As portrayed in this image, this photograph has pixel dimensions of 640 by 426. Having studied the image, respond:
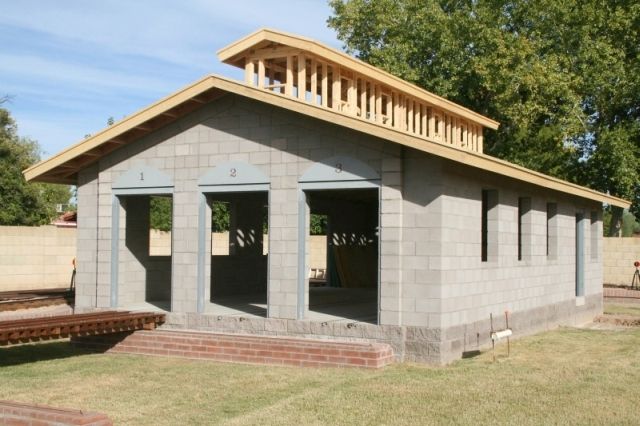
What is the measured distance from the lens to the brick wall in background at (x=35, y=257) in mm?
27469

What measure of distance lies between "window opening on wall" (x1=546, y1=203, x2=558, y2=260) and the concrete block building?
0.12 feet

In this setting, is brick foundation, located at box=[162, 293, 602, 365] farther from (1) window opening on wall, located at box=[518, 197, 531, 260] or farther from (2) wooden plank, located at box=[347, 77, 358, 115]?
(2) wooden plank, located at box=[347, 77, 358, 115]

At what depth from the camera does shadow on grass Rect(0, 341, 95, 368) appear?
1494 centimetres

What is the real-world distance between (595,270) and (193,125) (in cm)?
1380

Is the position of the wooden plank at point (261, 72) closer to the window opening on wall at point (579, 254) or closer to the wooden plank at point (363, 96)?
the wooden plank at point (363, 96)

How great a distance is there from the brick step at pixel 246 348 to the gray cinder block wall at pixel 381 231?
0.59 metres

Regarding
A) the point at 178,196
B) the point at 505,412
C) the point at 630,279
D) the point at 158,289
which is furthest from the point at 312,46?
the point at 630,279

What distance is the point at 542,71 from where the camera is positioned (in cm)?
3503

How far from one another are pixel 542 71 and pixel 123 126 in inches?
930

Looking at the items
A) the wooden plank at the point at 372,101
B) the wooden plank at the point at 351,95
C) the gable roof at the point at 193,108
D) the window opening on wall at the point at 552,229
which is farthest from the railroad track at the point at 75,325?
the window opening on wall at the point at 552,229

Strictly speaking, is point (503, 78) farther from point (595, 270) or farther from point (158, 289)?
point (158, 289)

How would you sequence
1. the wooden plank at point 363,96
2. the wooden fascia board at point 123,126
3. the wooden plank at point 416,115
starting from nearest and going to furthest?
the wooden fascia board at point 123,126
the wooden plank at point 363,96
the wooden plank at point 416,115

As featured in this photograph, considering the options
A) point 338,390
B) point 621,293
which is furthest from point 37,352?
point 621,293

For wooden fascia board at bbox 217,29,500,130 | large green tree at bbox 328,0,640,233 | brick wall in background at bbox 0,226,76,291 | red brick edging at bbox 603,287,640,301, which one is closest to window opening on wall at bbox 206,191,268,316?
wooden fascia board at bbox 217,29,500,130
